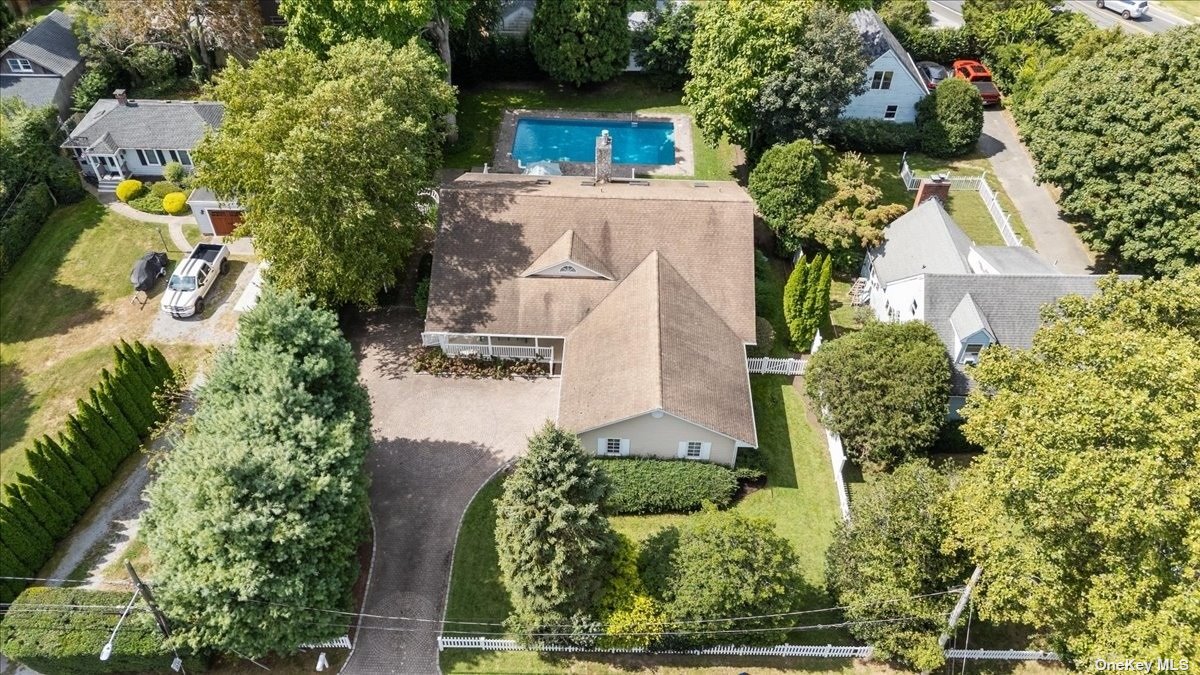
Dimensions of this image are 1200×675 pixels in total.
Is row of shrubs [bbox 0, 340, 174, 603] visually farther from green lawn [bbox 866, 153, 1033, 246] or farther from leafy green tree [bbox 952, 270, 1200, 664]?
green lawn [bbox 866, 153, 1033, 246]

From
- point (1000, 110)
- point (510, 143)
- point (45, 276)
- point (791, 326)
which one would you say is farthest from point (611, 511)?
point (1000, 110)

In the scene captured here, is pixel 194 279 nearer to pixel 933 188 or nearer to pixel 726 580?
pixel 726 580

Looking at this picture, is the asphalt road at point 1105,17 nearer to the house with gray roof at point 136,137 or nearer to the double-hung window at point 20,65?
the house with gray roof at point 136,137

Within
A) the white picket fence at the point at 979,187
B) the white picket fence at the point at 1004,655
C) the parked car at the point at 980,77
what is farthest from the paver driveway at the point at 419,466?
the parked car at the point at 980,77

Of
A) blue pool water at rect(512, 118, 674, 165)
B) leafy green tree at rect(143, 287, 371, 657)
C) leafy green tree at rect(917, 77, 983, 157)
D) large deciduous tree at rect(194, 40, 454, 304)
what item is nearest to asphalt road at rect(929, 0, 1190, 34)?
leafy green tree at rect(917, 77, 983, 157)

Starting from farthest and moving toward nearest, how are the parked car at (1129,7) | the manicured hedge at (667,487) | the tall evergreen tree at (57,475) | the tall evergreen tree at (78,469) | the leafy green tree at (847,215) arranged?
the parked car at (1129,7) → the leafy green tree at (847,215) → the manicured hedge at (667,487) → the tall evergreen tree at (78,469) → the tall evergreen tree at (57,475)

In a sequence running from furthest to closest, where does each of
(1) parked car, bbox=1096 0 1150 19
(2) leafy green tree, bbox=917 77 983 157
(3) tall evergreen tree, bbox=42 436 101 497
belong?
1. (1) parked car, bbox=1096 0 1150 19
2. (2) leafy green tree, bbox=917 77 983 157
3. (3) tall evergreen tree, bbox=42 436 101 497

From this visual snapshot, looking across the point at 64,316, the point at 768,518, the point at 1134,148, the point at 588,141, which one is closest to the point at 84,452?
the point at 64,316
